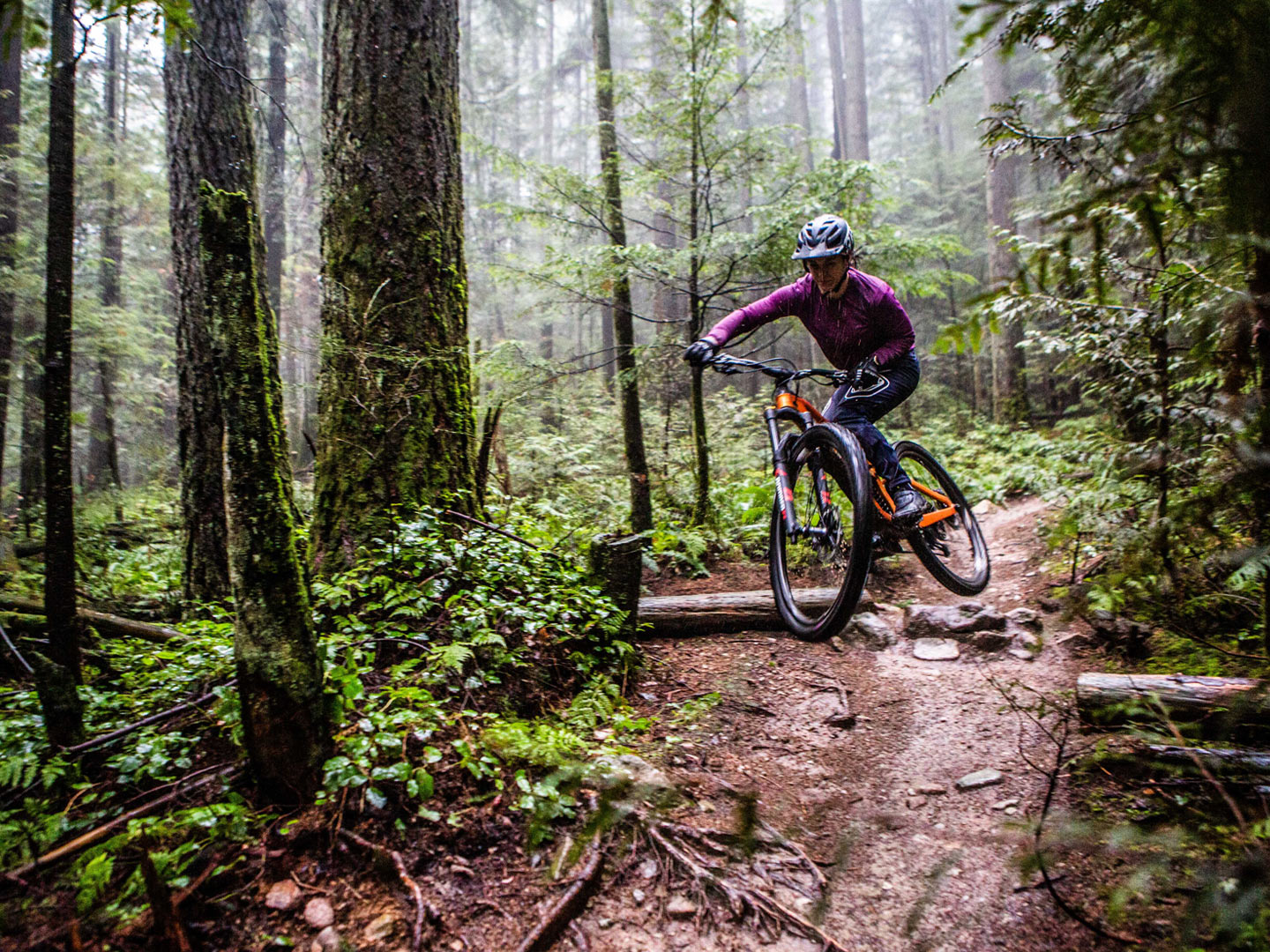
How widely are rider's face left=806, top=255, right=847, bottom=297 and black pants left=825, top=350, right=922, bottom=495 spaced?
643 mm

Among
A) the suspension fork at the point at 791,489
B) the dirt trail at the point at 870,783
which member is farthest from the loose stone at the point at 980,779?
the suspension fork at the point at 791,489

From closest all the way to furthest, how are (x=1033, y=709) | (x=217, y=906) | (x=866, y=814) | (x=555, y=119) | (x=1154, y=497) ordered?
(x=217, y=906), (x=866, y=814), (x=1033, y=709), (x=1154, y=497), (x=555, y=119)

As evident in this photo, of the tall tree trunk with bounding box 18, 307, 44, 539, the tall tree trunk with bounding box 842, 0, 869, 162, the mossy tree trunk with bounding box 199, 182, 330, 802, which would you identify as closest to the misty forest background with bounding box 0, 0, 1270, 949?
the mossy tree trunk with bounding box 199, 182, 330, 802

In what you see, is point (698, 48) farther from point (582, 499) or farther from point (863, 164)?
point (582, 499)

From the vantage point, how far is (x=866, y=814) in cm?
351

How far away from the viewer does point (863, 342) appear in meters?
4.60

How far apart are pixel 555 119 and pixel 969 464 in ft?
114

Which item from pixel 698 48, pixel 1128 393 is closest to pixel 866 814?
pixel 1128 393

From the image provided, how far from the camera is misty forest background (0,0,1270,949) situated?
7.63ft

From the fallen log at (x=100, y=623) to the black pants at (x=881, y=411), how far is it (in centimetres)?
428

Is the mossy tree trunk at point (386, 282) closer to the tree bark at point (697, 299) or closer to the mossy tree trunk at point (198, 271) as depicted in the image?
the mossy tree trunk at point (198, 271)

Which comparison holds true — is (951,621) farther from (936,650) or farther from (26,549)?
(26,549)

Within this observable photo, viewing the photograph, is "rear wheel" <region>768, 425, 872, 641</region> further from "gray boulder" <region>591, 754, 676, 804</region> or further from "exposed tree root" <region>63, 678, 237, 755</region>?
"exposed tree root" <region>63, 678, 237, 755</region>

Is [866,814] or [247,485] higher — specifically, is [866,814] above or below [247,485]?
below
